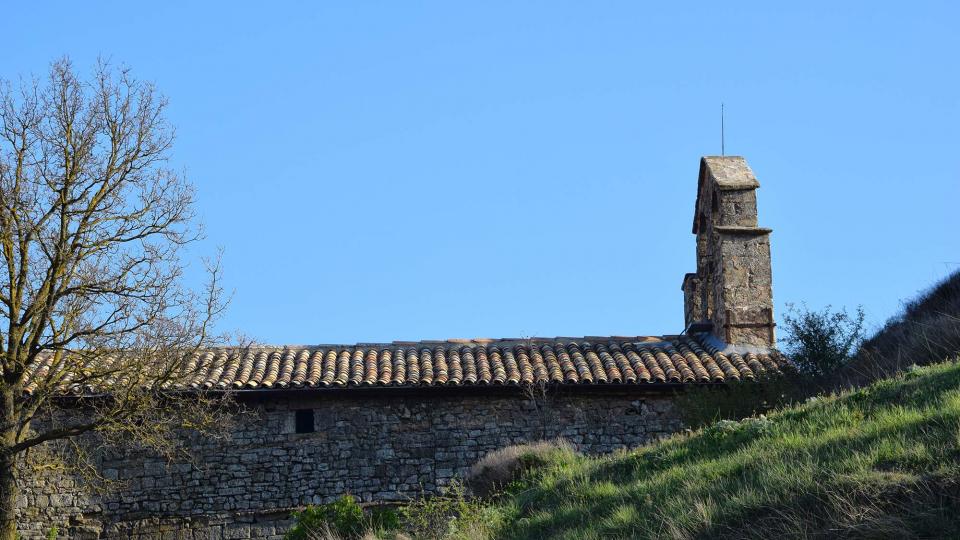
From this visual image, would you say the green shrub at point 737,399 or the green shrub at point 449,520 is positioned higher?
the green shrub at point 737,399

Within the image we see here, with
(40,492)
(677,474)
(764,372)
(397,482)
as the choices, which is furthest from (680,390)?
(40,492)

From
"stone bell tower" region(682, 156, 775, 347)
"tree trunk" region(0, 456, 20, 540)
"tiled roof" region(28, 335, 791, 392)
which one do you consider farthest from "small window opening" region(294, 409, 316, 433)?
"stone bell tower" region(682, 156, 775, 347)

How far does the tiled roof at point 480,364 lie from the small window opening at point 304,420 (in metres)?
0.50

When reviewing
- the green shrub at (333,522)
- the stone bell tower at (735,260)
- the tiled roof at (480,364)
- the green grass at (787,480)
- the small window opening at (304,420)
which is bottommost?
the green shrub at (333,522)

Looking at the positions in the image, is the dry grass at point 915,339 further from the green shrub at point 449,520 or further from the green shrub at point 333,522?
the green shrub at point 333,522

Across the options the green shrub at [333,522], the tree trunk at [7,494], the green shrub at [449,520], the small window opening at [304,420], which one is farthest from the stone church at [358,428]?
the green shrub at [449,520]

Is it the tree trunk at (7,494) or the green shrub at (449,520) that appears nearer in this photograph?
the green shrub at (449,520)

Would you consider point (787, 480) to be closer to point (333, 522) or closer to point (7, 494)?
point (333, 522)

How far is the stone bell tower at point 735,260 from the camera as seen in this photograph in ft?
69.1

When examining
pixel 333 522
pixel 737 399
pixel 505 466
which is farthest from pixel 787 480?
pixel 737 399

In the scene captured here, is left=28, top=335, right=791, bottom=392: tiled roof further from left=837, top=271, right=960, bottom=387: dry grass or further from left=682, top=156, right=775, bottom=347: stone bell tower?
left=837, top=271, right=960, bottom=387: dry grass

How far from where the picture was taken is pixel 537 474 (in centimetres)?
→ 1588

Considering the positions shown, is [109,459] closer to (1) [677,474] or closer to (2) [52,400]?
(2) [52,400]

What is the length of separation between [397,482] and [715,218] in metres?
7.27
